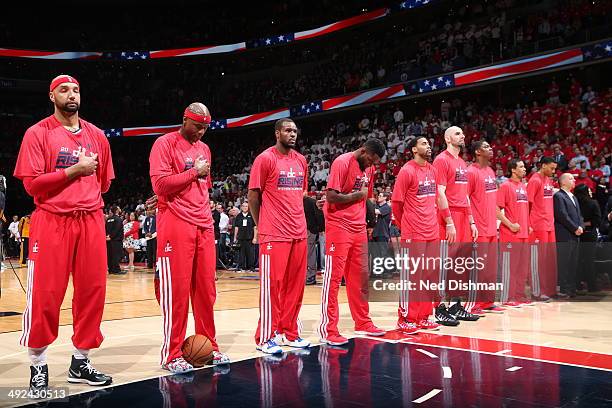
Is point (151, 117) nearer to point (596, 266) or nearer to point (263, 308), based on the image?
point (596, 266)

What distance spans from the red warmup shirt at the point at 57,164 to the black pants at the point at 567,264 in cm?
764

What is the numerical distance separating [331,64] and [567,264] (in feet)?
61.3

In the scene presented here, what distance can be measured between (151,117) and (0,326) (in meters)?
24.3

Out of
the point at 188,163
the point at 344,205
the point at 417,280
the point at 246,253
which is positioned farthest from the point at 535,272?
the point at 246,253

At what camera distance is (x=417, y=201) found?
6.36 metres

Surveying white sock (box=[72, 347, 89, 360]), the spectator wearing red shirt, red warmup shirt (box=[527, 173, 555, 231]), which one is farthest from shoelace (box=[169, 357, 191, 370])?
the spectator wearing red shirt

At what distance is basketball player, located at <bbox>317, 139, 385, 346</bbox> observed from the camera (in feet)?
19.0

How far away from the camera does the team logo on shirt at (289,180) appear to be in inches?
213

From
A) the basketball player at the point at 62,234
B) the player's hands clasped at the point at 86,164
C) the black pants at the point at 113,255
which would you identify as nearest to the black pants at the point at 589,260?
the basketball player at the point at 62,234

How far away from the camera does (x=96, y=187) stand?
169 inches

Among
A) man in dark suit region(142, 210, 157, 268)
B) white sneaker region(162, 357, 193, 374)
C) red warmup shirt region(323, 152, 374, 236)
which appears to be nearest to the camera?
white sneaker region(162, 357, 193, 374)

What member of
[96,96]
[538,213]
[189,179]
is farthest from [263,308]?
[96,96]

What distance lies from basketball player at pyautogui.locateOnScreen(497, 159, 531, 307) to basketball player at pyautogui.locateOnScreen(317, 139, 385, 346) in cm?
320

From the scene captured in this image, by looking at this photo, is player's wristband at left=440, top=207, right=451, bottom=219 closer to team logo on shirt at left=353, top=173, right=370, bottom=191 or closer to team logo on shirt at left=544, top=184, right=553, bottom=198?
team logo on shirt at left=353, top=173, right=370, bottom=191
